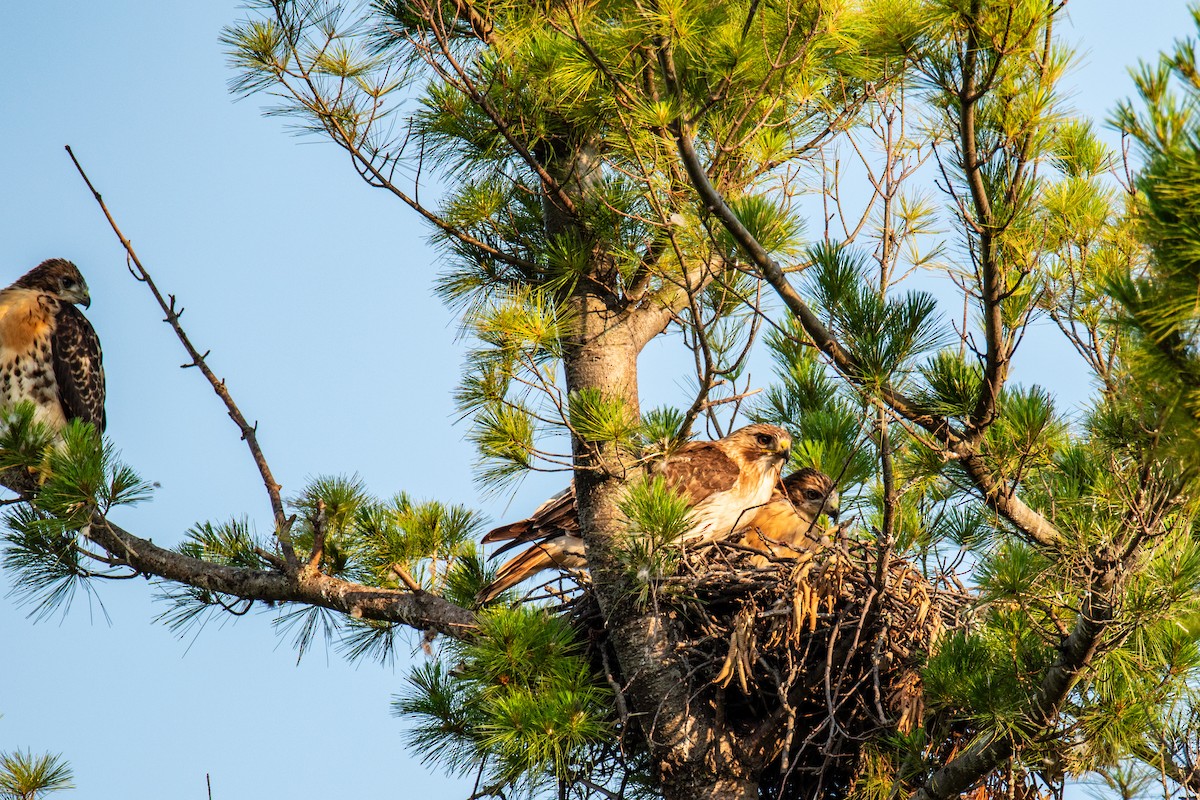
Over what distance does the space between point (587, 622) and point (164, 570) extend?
1.81 m

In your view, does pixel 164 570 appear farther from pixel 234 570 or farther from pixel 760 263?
pixel 760 263

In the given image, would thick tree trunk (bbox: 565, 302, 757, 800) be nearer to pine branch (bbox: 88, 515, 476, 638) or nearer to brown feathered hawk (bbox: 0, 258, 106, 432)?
pine branch (bbox: 88, 515, 476, 638)

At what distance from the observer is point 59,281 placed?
7.57 meters

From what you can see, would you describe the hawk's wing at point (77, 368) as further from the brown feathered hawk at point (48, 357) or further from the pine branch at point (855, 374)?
the pine branch at point (855, 374)

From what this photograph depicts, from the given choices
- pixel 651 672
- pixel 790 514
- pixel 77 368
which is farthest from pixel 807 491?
pixel 77 368

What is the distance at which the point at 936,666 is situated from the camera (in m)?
4.02

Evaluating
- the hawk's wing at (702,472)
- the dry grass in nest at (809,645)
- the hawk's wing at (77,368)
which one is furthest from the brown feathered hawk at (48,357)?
the dry grass in nest at (809,645)

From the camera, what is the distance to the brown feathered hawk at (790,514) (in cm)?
587

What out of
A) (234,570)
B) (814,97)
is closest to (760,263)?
(814,97)

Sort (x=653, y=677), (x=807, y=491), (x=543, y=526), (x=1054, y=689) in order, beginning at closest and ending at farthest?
(x=1054, y=689) < (x=653, y=677) < (x=543, y=526) < (x=807, y=491)

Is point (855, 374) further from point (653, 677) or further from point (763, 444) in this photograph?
point (763, 444)

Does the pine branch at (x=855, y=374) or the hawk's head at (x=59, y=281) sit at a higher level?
the hawk's head at (x=59, y=281)

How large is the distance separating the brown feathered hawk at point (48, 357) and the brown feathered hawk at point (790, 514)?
3697 mm

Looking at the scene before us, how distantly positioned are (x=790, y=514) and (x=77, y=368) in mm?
4150
